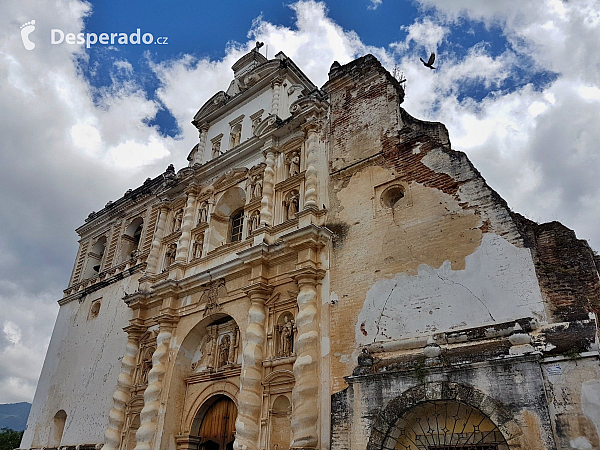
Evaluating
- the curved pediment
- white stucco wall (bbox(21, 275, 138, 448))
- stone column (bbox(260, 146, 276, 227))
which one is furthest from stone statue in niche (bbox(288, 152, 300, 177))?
white stucco wall (bbox(21, 275, 138, 448))

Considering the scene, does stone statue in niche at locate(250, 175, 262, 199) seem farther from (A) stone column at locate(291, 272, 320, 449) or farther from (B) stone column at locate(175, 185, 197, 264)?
(A) stone column at locate(291, 272, 320, 449)

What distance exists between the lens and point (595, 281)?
22.4 ft

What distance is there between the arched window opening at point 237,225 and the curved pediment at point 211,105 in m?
4.18

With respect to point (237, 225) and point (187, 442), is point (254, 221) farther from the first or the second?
point (187, 442)

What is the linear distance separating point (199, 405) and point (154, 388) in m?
1.22

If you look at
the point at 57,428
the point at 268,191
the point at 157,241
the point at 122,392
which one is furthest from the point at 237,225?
the point at 57,428

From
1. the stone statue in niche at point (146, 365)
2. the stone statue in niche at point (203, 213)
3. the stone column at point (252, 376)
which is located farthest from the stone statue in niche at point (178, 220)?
the stone column at point (252, 376)

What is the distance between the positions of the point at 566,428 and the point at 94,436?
39.3 feet

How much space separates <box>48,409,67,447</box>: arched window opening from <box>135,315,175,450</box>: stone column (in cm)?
521

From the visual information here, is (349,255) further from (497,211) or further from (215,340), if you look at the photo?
(215,340)

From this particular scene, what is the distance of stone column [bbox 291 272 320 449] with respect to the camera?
27.7 ft

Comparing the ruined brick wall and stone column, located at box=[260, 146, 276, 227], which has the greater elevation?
stone column, located at box=[260, 146, 276, 227]

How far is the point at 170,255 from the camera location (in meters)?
14.8

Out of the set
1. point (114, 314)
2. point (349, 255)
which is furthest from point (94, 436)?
point (349, 255)
